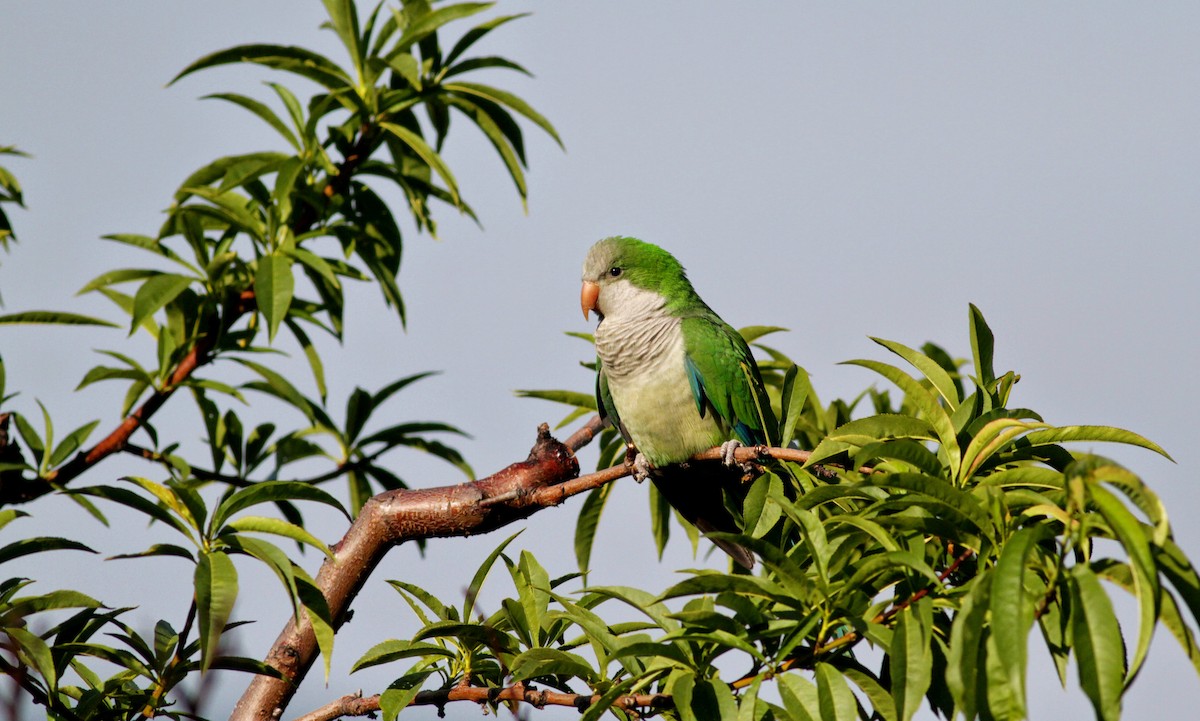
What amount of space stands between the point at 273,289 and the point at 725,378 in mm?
1809

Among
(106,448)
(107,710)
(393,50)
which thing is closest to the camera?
(107,710)

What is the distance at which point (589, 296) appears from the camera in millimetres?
5016

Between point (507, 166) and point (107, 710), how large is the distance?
2457mm

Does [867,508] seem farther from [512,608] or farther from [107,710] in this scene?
[107,710]

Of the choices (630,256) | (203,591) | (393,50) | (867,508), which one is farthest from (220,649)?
(630,256)

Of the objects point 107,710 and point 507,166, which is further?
point 507,166

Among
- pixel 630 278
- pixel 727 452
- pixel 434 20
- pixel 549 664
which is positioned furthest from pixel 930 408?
pixel 630 278

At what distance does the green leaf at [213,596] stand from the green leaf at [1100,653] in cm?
160

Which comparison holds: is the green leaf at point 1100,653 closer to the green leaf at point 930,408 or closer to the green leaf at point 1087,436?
the green leaf at point 1087,436

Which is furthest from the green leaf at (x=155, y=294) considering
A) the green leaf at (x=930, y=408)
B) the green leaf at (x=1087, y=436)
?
the green leaf at (x=1087, y=436)

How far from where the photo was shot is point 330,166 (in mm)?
3875

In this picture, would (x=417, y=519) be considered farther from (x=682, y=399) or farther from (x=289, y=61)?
(x=289, y=61)

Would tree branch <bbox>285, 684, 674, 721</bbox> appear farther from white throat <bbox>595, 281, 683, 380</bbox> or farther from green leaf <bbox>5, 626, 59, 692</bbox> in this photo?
white throat <bbox>595, 281, 683, 380</bbox>

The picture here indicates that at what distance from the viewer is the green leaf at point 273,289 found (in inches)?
137
